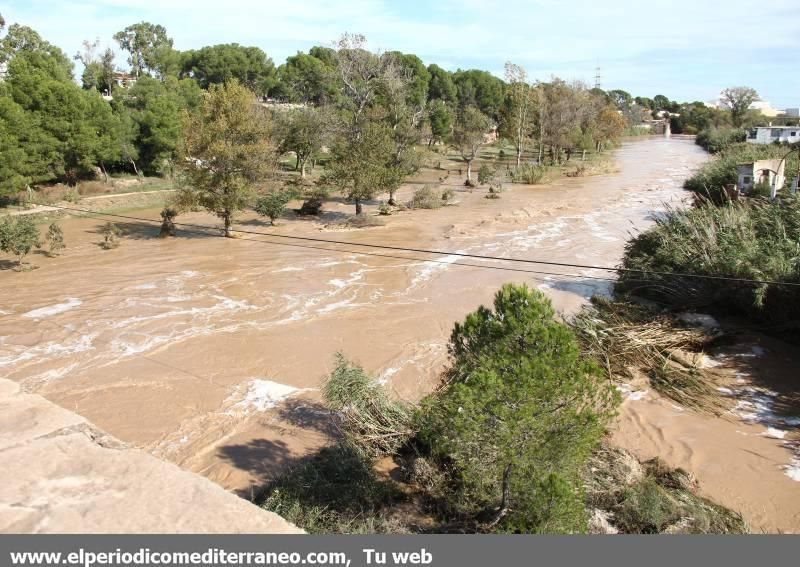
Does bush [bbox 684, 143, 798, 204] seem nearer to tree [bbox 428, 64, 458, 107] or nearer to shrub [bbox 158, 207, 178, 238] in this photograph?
shrub [bbox 158, 207, 178, 238]

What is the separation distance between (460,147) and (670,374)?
32115 millimetres

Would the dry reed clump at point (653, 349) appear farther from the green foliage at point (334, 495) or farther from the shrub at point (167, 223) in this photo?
the shrub at point (167, 223)

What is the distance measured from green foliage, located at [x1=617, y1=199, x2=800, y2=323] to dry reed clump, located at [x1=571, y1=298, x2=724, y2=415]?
1.13 meters

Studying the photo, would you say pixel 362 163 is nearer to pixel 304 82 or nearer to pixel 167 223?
pixel 167 223

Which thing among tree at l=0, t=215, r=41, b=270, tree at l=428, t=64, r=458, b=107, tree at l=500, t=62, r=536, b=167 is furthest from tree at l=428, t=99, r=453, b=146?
tree at l=0, t=215, r=41, b=270

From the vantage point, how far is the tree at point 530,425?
5.11m

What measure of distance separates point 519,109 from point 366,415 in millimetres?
41020

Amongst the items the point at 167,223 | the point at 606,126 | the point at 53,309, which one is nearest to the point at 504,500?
the point at 53,309

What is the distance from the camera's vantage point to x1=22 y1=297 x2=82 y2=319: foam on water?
14852 mm

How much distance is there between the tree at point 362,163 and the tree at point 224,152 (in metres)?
3.97

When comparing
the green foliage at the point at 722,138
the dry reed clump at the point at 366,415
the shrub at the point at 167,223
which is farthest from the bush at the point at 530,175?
the dry reed clump at the point at 366,415

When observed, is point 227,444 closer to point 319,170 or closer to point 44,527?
point 44,527

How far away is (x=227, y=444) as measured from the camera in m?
8.78

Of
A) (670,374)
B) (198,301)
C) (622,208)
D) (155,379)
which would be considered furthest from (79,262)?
(622,208)
